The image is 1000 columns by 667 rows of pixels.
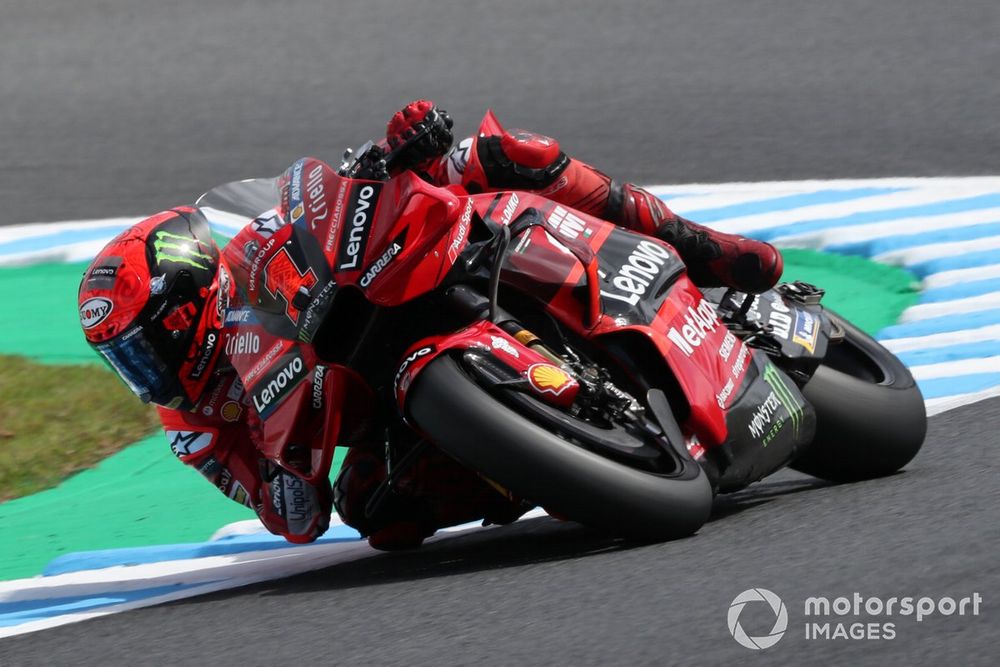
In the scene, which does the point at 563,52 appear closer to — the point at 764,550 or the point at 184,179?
the point at 184,179

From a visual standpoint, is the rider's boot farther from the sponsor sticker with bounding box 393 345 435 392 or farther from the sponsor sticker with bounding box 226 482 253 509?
the sponsor sticker with bounding box 226 482 253 509

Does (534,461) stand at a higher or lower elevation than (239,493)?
higher

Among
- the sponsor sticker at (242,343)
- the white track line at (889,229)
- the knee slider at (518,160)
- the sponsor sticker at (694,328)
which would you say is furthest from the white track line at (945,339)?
the sponsor sticker at (242,343)

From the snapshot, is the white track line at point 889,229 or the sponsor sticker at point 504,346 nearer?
the sponsor sticker at point 504,346

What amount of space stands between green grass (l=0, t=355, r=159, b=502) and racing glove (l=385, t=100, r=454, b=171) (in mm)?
2943

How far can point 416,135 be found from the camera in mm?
4043

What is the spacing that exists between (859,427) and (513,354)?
1431 millimetres

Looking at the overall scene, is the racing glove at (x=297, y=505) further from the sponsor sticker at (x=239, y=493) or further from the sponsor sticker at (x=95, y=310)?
the sponsor sticker at (x=95, y=310)

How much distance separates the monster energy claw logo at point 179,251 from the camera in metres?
4.45

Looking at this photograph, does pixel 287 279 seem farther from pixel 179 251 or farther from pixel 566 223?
pixel 566 223

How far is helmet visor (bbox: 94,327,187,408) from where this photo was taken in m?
4.41

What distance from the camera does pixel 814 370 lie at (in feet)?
15.2

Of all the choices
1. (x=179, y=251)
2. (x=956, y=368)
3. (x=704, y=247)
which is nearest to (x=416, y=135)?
(x=179, y=251)

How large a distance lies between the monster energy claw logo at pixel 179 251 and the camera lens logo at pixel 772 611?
2075 millimetres
